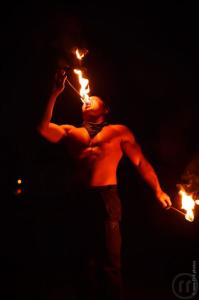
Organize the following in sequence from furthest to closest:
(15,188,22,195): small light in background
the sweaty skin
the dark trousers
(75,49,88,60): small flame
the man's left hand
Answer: (15,188,22,195): small light in background → the man's left hand → (75,49,88,60): small flame → the sweaty skin → the dark trousers

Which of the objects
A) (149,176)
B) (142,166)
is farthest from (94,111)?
(149,176)

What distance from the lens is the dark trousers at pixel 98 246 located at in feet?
12.5

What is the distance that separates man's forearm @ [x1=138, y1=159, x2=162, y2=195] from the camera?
4277 millimetres

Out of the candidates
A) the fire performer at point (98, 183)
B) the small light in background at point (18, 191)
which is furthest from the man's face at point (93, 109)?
the small light in background at point (18, 191)

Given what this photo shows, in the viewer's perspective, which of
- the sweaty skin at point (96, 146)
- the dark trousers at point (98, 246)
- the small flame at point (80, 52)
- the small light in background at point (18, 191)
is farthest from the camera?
the small light in background at point (18, 191)

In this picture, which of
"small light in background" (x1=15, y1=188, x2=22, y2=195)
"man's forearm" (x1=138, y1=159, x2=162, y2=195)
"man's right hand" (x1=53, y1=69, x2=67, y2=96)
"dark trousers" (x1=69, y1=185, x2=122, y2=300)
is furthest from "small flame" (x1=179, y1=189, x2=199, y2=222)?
"small light in background" (x1=15, y1=188, x2=22, y2=195)

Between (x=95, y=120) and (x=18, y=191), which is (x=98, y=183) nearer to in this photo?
(x=95, y=120)

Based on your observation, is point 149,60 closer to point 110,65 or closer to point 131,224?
point 110,65

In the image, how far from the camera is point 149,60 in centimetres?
517

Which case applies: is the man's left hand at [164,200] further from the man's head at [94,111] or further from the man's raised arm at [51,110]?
the man's raised arm at [51,110]

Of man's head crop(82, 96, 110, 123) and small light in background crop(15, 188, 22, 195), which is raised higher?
man's head crop(82, 96, 110, 123)

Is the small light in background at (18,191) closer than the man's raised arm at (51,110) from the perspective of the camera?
No

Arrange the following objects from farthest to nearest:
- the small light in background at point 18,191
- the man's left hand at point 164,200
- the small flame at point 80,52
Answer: the small light in background at point 18,191 → the man's left hand at point 164,200 → the small flame at point 80,52

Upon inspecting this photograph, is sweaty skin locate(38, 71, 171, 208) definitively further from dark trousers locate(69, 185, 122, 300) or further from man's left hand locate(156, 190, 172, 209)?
dark trousers locate(69, 185, 122, 300)
